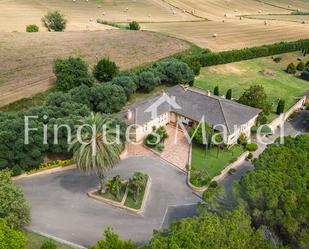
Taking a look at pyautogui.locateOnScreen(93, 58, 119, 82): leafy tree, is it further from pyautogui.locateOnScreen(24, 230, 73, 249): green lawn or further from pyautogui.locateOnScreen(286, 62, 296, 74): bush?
pyautogui.locateOnScreen(286, 62, 296, 74): bush

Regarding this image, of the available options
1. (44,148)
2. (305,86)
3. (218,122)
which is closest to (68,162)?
(44,148)

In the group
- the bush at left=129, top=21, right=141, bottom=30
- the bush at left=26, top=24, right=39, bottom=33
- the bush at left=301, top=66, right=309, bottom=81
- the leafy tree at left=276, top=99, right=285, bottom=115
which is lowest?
the leafy tree at left=276, top=99, right=285, bottom=115

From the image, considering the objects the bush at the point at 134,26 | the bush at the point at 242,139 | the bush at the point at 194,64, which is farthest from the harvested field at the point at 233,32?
the bush at the point at 242,139

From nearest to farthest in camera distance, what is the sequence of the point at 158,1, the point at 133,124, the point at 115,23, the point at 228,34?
the point at 133,124, the point at 228,34, the point at 115,23, the point at 158,1

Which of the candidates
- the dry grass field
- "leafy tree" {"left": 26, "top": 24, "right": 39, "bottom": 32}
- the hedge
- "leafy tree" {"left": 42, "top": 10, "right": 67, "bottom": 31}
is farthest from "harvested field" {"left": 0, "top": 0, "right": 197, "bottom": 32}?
the hedge

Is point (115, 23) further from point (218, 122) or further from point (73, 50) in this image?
point (218, 122)

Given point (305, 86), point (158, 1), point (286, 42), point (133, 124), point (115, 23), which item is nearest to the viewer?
point (133, 124)

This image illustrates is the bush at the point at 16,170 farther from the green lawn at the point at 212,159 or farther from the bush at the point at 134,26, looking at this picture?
the bush at the point at 134,26
